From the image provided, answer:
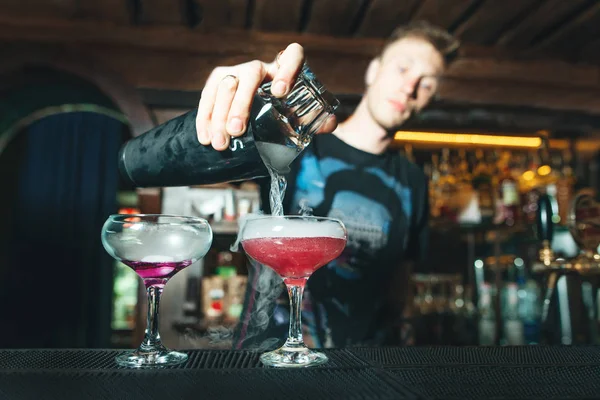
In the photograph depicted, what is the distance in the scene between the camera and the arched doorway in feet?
15.3

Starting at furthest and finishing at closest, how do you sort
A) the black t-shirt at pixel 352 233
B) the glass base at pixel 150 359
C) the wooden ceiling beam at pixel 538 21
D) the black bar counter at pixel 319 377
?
the wooden ceiling beam at pixel 538 21 < the black t-shirt at pixel 352 233 < the glass base at pixel 150 359 < the black bar counter at pixel 319 377

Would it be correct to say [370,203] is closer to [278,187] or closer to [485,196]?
[278,187]

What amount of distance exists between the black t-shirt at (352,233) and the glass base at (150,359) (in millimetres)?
684

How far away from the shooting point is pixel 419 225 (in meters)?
1.97

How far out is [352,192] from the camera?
1789mm

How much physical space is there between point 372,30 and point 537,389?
312cm

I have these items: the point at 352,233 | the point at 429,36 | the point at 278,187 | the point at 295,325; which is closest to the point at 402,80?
the point at 429,36

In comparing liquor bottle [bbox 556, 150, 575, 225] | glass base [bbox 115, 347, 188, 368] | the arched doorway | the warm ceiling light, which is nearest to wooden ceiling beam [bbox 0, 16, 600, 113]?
the warm ceiling light

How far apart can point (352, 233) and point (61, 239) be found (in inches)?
151

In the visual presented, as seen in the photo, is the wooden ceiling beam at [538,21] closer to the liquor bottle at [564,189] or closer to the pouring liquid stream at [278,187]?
the liquor bottle at [564,189]

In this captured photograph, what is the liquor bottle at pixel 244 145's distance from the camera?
3.17ft

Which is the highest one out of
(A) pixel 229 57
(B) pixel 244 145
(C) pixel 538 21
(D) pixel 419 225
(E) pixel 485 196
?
(C) pixel 538 21

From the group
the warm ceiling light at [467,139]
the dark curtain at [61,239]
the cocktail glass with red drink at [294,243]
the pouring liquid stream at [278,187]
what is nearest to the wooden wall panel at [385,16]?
the warm ceiling light at [467,139]

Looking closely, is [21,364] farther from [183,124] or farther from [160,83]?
[160,83]
